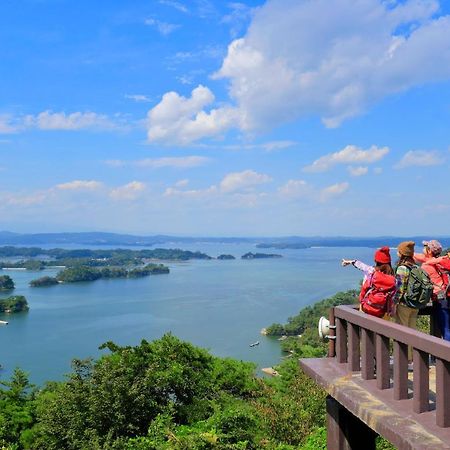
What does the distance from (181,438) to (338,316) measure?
641cm

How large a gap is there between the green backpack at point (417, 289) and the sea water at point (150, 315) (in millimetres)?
20580

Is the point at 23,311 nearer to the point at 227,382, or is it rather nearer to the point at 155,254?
the point at 227,382

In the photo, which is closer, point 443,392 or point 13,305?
point 443,392

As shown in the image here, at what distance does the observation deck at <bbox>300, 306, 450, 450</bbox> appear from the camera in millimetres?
2594

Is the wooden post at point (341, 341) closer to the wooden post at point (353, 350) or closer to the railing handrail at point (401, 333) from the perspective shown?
the railing handrail at point (401, 333)

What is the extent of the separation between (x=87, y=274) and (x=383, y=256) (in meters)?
113

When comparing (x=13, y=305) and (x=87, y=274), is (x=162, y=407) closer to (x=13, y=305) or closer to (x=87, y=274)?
(x=13, y=305)

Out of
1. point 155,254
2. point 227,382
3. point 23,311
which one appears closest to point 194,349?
point 227,382

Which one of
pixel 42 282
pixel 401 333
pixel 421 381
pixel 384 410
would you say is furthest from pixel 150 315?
pixel 421 381

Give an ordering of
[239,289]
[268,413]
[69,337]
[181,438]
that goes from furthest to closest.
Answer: [239,289], [69,337], [268,413], [181,438]

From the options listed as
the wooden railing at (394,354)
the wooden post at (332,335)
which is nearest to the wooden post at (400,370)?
the wooden railing at (394,354)

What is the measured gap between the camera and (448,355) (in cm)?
249

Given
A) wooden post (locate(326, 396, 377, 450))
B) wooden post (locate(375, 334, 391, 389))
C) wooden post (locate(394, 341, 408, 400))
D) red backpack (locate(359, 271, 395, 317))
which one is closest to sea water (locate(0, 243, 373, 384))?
wooden post (locate(326, 396, 377, 450))

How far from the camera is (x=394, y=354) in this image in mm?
3008
